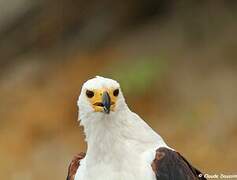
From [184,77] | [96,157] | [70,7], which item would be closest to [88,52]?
[70,7]

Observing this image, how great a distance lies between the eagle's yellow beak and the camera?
611 cm

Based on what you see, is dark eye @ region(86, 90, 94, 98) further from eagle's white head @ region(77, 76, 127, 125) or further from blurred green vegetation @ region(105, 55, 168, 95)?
blurred green vegetation @ region(105, 55, 168, 95)

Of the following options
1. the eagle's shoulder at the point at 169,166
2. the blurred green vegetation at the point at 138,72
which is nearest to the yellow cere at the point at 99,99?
the eagle's shoulder at the point at 169,166

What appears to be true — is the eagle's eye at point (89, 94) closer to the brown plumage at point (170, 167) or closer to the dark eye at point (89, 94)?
the dark eye at point (89, 94)

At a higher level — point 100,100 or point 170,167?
point 100,100

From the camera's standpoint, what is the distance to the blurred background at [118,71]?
42.7 ft

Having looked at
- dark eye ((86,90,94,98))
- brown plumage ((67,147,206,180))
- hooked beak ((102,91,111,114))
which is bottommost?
brown plumage ((67,147,206,180))

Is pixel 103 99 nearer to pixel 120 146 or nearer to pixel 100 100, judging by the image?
pixel 100 100

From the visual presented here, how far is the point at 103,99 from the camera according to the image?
20.0ft

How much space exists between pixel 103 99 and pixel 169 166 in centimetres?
77

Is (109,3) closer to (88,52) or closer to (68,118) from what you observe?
(88,52)

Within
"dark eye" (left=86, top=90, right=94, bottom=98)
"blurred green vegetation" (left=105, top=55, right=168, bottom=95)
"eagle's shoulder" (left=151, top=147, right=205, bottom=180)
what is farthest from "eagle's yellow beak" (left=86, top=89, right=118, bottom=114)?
"blurred green vegetation" (left=105, top=55, right=168, bottom=95)

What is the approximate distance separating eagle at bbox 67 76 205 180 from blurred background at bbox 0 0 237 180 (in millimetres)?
5691

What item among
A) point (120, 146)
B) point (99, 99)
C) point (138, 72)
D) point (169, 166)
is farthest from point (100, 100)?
point (138, 72)
